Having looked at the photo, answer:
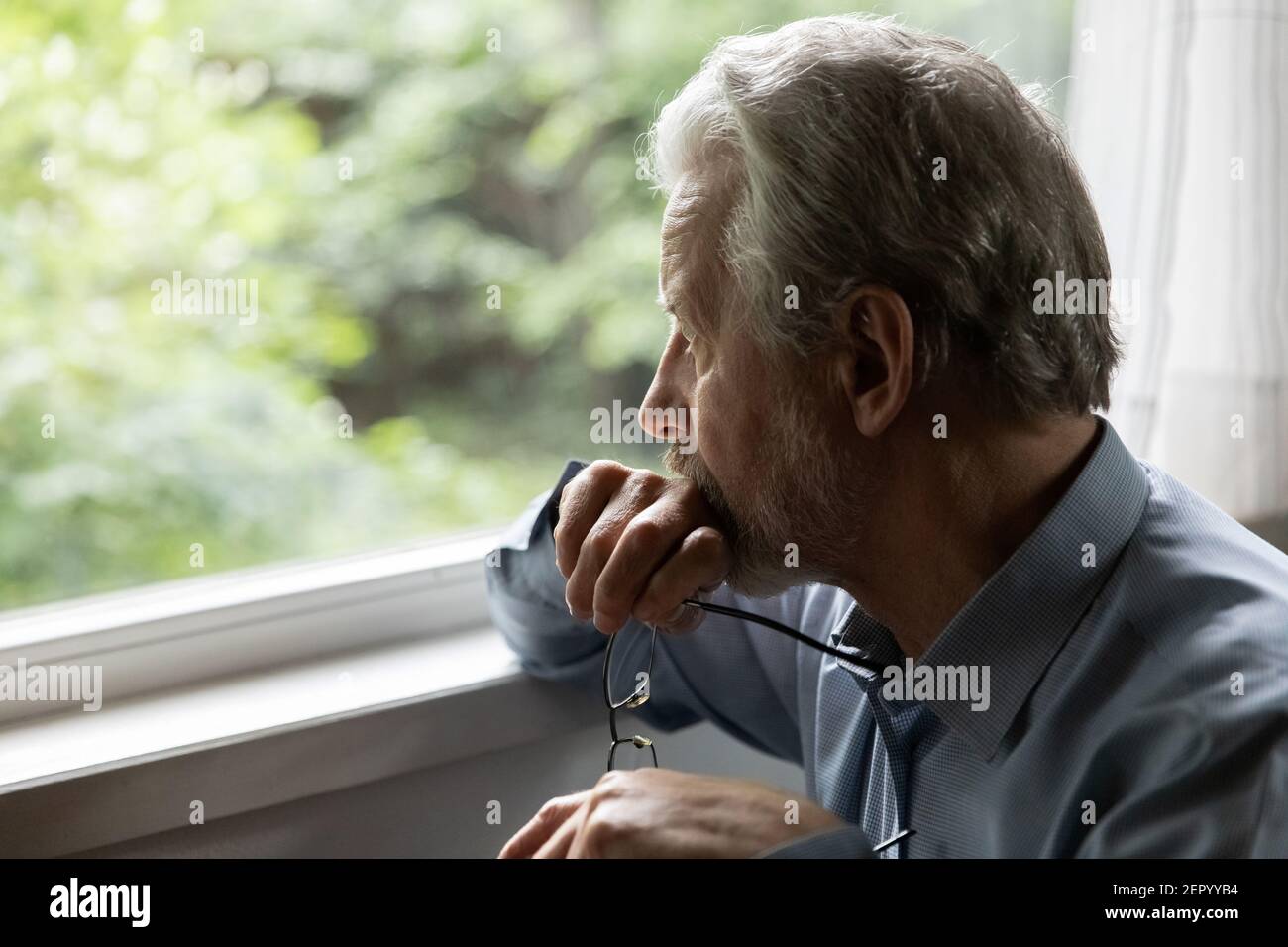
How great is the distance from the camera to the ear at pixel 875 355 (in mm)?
848

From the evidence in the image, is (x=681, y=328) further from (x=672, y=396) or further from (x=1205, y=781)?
(x=1205, y=781)

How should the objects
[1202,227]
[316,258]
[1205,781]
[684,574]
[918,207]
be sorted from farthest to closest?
[316,258], [1202,227], [684,574], [918,207], [1205,781]

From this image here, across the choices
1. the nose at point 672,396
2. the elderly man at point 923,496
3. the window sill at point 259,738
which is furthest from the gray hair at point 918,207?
the window sill at point 259,738

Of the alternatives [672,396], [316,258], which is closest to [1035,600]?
[672,396]

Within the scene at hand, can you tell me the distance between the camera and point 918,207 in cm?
83

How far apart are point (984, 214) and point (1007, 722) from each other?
14.6 inches

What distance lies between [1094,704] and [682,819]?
30 centimetres

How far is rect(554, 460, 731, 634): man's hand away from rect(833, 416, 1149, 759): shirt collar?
20 cm

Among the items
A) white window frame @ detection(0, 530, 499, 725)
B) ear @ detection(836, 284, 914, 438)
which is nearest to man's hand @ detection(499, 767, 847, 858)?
ear @ detection(836, 284, 914, 438)

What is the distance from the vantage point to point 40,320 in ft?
5.65

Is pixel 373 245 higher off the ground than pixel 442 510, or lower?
higher

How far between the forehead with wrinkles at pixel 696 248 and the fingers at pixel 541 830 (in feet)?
1.27
